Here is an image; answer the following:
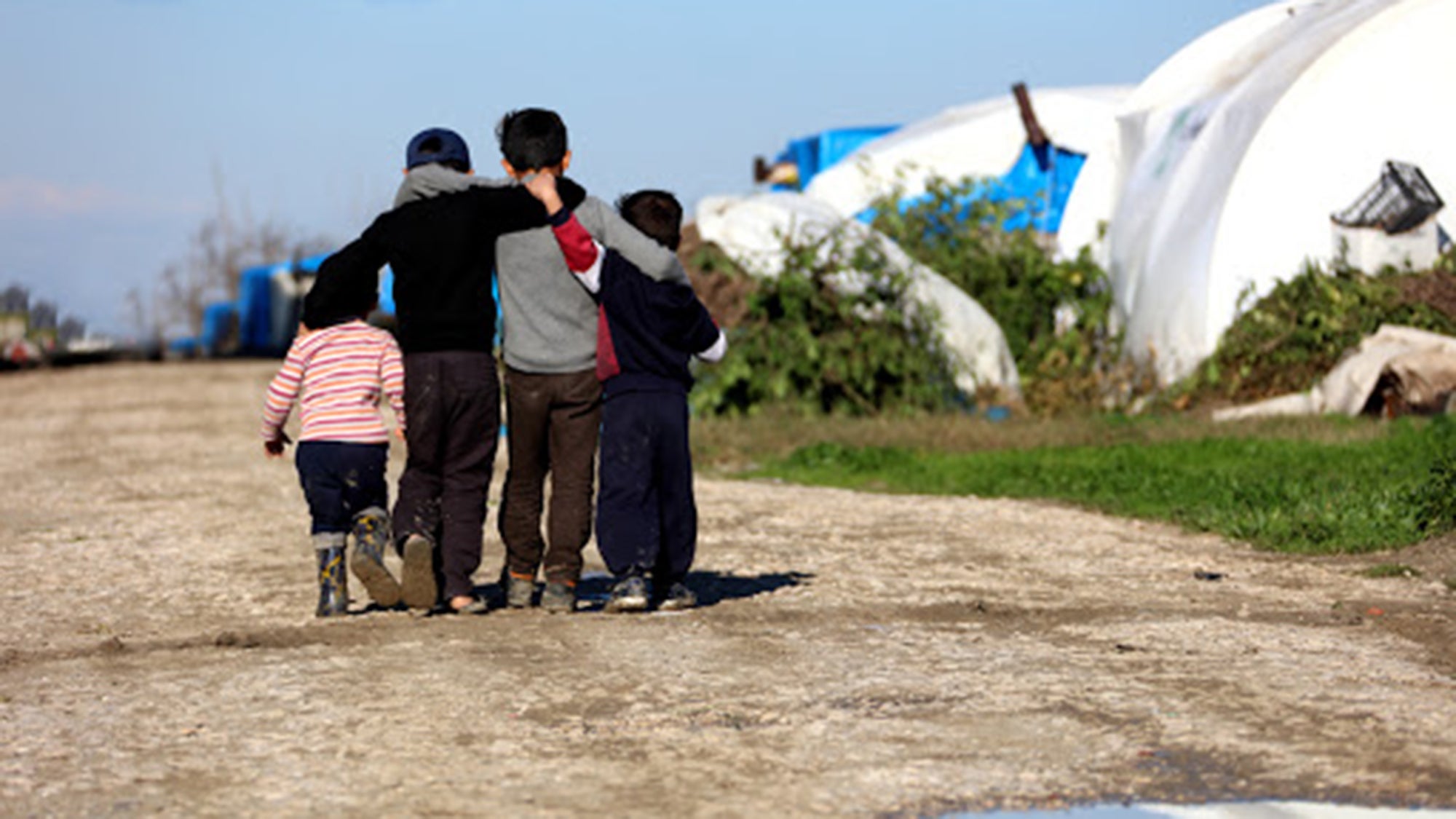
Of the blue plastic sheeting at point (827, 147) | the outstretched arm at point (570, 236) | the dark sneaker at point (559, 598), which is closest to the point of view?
the outstretched arm at point (570, 236)

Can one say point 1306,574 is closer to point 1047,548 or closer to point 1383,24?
point 1047,548

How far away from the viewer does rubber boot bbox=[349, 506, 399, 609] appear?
7.02m

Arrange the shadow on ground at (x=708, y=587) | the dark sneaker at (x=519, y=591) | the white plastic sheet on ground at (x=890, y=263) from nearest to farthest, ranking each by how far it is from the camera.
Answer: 1. the dark sneaker at (x=519, y=591)
2. the shadow on ground at (x=708, y=587)
3. the white plastic sheet on ground at (x=890, y=263)

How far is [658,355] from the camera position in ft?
24.3

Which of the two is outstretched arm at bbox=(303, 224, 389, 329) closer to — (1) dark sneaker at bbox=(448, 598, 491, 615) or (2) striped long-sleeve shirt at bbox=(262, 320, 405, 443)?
(2) striped long-sleeve shirt at bbox=(262, 320, 405, 443)

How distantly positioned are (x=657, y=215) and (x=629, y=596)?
4.84 ft

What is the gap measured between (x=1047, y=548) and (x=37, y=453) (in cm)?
1075

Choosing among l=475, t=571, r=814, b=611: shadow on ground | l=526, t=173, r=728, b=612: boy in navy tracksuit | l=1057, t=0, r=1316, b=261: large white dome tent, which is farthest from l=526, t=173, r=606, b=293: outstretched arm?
l=1057, t=0, r=1316, b=261: large white dome tent

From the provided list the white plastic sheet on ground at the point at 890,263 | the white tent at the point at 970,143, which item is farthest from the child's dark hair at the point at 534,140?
the white tent at the point at 970,143

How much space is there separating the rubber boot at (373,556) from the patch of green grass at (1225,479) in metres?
4.59

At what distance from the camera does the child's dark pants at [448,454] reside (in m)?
7.21

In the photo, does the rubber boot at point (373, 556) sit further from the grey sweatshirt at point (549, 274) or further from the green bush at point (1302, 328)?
the green bush at point (1302, 328)

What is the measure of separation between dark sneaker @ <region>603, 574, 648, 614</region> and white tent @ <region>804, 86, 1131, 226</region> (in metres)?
22.3

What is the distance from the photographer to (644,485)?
24.2 feet
